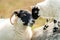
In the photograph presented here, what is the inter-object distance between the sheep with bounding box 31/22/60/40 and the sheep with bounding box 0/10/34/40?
2.0 inches

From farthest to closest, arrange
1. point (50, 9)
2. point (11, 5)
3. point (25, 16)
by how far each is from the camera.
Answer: point (11, 5)
point (50, 9)
point (25, 16)

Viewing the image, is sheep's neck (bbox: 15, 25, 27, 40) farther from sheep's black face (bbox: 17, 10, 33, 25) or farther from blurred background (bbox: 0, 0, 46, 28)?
blurred background (bbox: 0, 0, 46, 28)

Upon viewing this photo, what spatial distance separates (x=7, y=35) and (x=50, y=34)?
301 mm

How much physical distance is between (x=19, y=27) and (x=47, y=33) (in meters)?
0.19

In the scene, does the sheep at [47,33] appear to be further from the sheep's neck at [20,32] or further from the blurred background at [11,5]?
the blurred background at [11,5]

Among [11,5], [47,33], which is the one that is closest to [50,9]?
[47,33]

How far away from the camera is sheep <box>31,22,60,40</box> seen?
1021mm

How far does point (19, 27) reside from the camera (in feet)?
3.41

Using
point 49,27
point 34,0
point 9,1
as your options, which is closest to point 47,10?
point 49,27

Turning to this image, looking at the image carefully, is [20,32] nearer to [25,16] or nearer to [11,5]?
[25,16]

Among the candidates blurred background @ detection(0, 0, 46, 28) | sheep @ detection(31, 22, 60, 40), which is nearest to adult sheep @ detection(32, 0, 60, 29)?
sheep @ detection(31, 22, 60, 40)

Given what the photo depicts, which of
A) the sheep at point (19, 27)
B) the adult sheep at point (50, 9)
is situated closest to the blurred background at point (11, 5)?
the adult sheep at point (50, 9)

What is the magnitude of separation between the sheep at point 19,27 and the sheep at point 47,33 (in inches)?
2.0

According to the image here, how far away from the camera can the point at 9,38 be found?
1.08m
